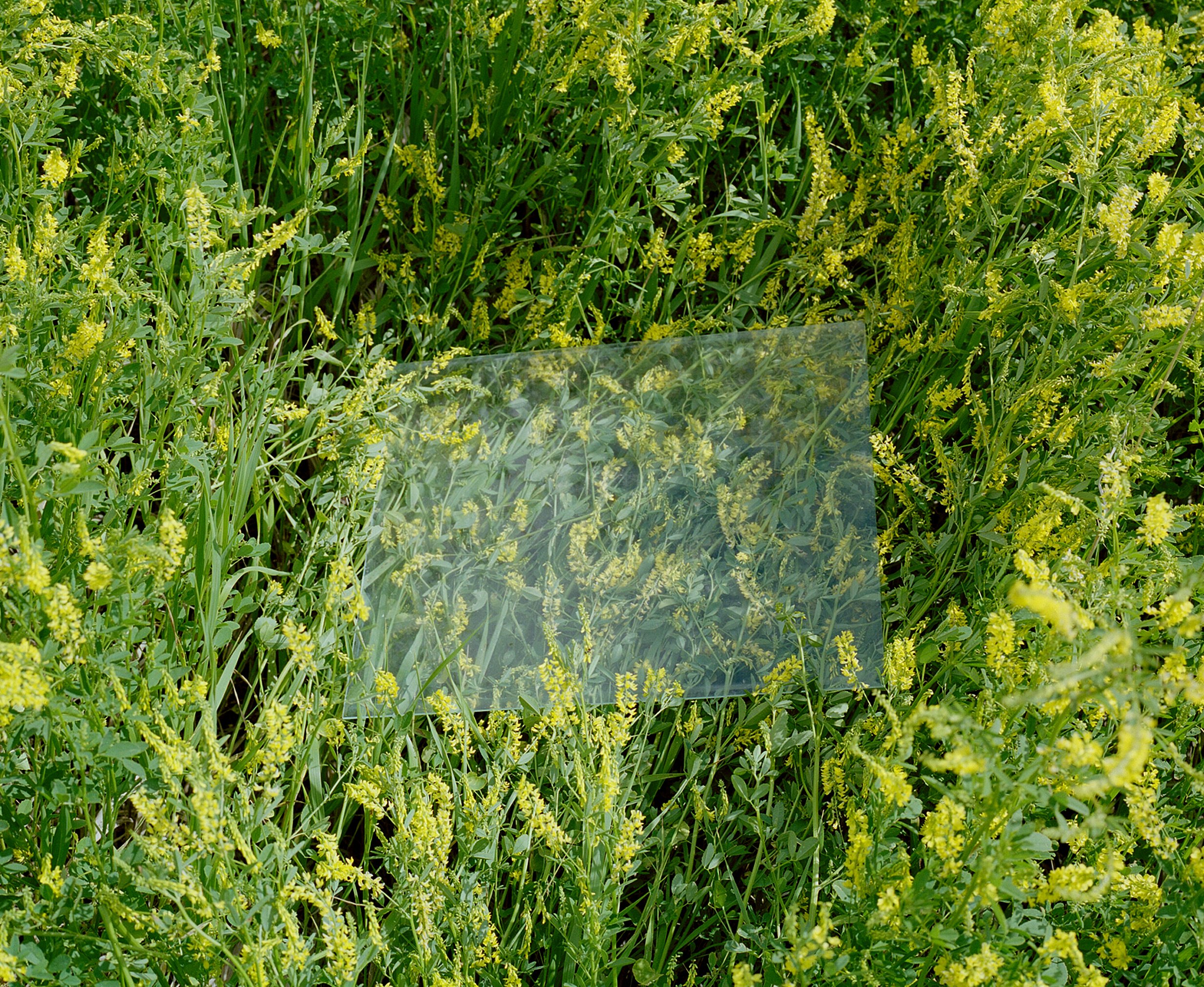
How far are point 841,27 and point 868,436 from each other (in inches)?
39.9

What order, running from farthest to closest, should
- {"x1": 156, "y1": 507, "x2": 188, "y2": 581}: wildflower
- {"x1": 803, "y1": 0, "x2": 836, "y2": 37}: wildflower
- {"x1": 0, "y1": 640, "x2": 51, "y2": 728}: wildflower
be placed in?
1. {"x1": 803, "y1": 0, "x2": 836, "y2": 37}: wildflower
2. {"x1": 156, "y1": 507, "x2": 188, "y2": 581}: wildflower
3. {"x1": 0, "y1": 640, "x2": 51, "y2": 728}: wildflower

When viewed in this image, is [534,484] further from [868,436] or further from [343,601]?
[868,436]

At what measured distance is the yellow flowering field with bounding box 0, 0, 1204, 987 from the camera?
47.0 inches

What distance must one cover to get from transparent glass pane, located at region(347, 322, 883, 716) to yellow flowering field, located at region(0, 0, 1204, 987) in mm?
39

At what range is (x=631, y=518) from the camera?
6.01 ft

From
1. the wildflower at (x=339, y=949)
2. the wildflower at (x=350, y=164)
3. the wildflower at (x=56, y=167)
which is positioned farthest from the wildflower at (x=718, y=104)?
the wildflower at (x=339, y=949)

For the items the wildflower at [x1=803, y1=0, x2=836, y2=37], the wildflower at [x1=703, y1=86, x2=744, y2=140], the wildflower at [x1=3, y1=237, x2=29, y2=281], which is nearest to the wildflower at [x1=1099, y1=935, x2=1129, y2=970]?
the wildflower at [x1=703, y1=86, x2=744, y2=140]

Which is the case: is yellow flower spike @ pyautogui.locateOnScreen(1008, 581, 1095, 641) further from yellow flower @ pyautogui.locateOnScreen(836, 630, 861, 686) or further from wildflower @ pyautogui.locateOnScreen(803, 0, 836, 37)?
wildflower @ pyautogui.locateOnScreen(803, 0, 836, 37)

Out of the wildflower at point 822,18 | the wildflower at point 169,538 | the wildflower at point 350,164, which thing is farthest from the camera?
the wildflower at point 822,18

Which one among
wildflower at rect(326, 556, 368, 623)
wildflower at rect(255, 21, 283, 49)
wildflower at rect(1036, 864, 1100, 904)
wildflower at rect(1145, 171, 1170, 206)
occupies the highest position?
wildflower at rect(255, 21, 283, 49)

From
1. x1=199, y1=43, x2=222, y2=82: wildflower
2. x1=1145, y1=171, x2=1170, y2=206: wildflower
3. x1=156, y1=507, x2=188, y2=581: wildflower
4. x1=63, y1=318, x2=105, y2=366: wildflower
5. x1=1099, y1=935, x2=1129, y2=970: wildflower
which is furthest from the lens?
x1=199, y1=43, x2=222, y2=82: wildflower

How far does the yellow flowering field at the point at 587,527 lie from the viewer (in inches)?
47.0

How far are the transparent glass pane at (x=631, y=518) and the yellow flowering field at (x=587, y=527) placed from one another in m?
0.04

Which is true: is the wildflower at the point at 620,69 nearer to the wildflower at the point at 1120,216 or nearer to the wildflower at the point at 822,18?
the wildflower at the point at 822,18
